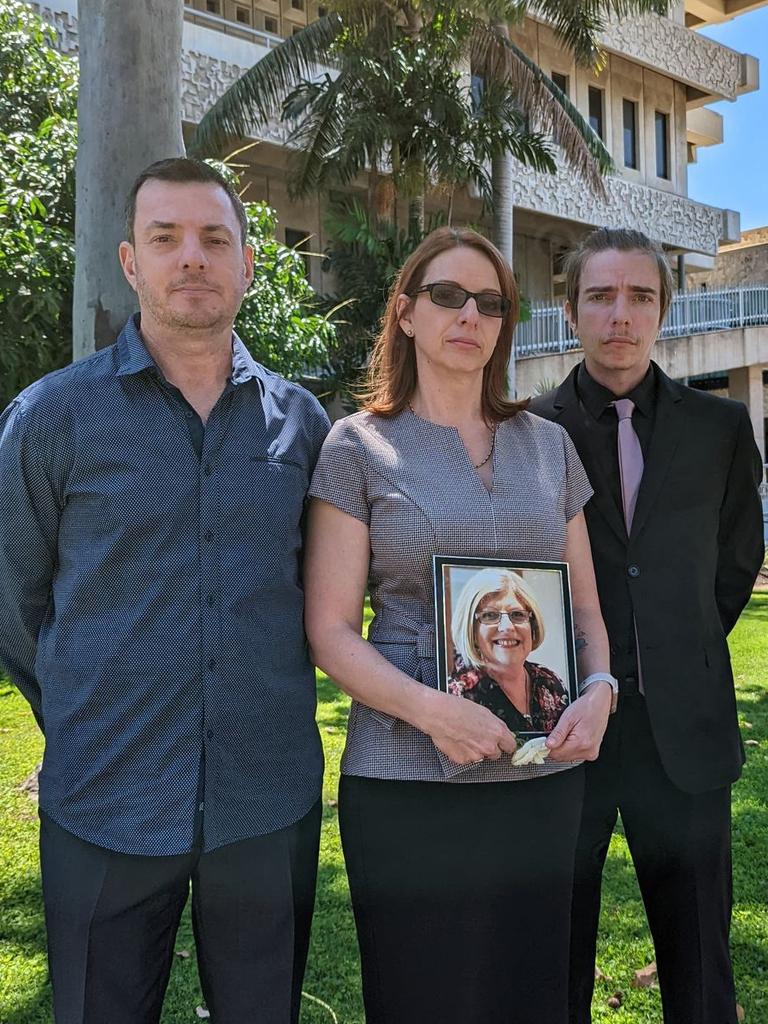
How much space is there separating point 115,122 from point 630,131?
26.5 metres

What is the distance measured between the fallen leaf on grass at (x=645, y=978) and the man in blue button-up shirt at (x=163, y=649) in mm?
1804

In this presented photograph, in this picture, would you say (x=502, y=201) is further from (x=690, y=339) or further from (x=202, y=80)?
(x=690, y=339)

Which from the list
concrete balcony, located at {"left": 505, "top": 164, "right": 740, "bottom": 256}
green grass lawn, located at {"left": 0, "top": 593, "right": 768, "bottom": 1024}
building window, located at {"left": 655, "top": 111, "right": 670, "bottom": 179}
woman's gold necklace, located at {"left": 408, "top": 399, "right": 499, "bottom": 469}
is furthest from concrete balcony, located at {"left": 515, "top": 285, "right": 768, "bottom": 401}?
woman's gold necklace, located at {"left": 408, "top": 399, "right": 499, "bottom": 469}

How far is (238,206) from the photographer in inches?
103

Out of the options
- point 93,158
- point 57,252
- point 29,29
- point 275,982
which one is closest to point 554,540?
point 275,982

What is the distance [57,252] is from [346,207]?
395 inches

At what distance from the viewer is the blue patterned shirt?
2238 millimetres

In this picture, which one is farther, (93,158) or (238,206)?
(93,158)

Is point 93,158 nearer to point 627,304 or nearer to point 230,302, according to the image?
point 230,302

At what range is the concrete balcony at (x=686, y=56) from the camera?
2555 centimetres

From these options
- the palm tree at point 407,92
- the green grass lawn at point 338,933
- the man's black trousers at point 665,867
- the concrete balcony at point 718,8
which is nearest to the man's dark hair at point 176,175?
the man's black trousers at point 665,867

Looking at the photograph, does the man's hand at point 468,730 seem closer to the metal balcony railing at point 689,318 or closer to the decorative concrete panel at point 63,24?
the decorative concrete panel at point 63,24

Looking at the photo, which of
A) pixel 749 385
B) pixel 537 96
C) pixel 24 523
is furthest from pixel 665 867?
pixel 749 385

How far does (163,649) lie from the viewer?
226cm
